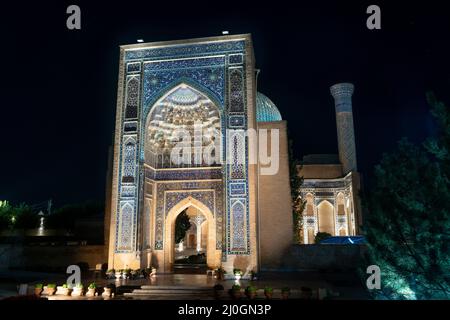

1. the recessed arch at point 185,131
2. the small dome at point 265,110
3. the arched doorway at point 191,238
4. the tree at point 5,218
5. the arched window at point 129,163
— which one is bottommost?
the arched doorway at point 191,238

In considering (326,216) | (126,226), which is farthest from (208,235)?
(326,216)

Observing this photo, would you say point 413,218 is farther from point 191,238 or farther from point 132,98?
point 191,238

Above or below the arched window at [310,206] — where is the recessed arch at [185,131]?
above

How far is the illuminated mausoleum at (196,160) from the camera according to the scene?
398 inches

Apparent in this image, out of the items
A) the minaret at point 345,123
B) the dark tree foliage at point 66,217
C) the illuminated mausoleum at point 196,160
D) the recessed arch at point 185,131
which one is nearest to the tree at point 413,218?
the illuminated mausoleum at point 196,160

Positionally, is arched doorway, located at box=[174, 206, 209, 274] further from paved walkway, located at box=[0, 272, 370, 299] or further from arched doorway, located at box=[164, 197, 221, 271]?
paved walkway, located at box=[0, 272, 370, 299]

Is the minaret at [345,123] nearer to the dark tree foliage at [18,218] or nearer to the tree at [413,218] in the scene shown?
the dark tree foliage at [18,218]

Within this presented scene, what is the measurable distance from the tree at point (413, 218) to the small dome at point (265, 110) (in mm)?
10565

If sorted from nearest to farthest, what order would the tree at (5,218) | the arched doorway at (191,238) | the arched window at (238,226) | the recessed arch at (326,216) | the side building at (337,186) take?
the arched window at (238,226) < the arched doorway at (191,238) < the tree at (5,218) < the side building at (337,186) < the recessed arch at (326,216)

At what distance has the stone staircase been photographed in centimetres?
765

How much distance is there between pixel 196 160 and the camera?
40.1 ft

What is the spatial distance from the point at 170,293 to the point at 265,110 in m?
9.95

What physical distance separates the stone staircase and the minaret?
56.5ft

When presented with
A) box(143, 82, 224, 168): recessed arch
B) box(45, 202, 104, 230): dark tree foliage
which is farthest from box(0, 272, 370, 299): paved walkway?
box(45, 202, 104, 230): dark tree foliage
